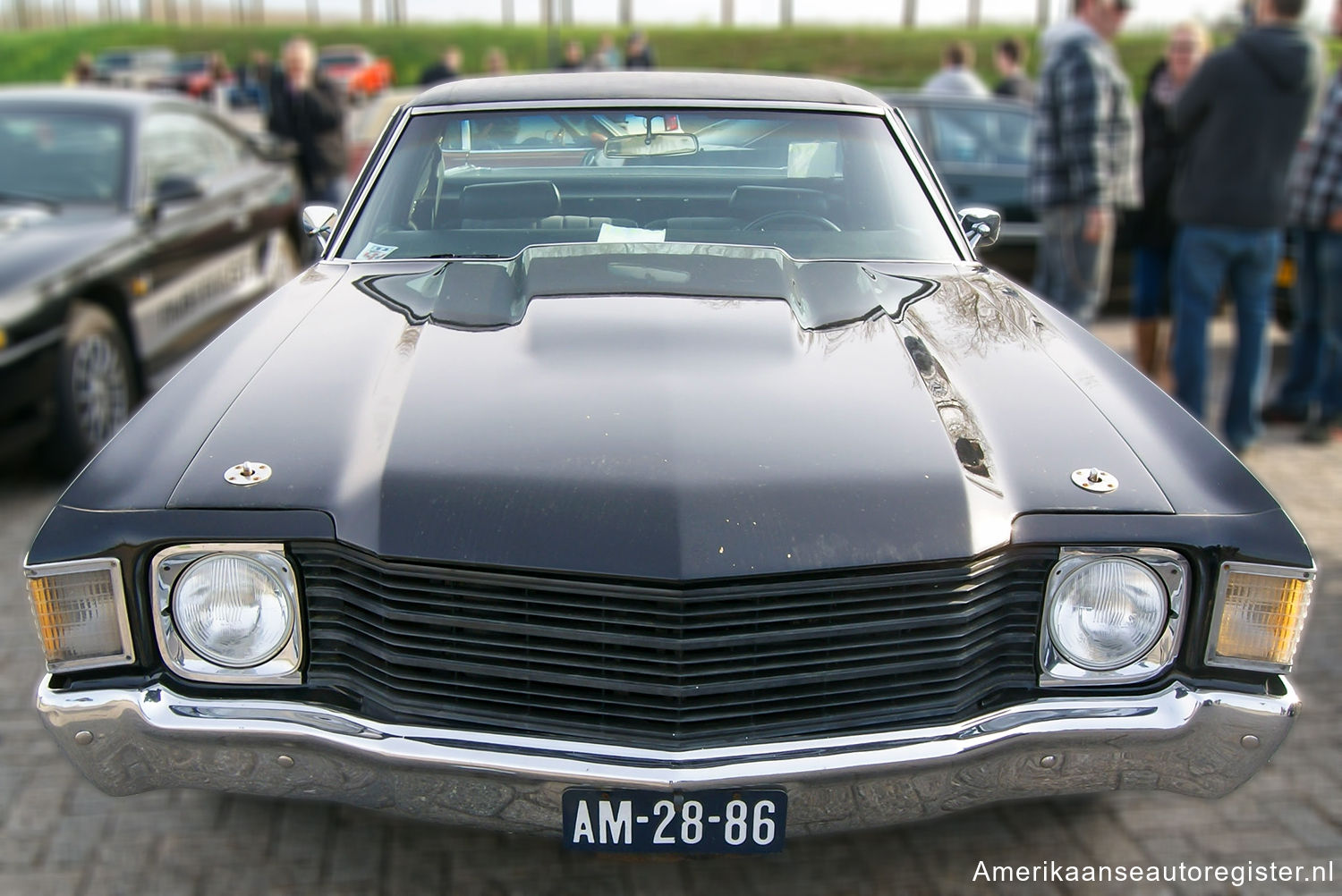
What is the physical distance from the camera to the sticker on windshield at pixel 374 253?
9.93ft

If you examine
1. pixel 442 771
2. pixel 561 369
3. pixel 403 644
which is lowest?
pixel 442 771

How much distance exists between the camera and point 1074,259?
5.46m

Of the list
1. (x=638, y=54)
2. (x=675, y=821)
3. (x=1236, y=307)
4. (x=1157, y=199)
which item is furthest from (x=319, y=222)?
(x=638, y=54)

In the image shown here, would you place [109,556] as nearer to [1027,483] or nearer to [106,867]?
[106,867]

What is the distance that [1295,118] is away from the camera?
4949 millimetres

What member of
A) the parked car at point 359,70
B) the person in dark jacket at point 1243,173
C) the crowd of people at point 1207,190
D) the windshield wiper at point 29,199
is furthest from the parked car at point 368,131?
the parked car at point 359,70

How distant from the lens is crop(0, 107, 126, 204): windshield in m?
5.22

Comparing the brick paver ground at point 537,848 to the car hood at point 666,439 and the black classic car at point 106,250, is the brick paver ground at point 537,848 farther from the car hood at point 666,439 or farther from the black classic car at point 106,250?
the black classic car at point 106,250

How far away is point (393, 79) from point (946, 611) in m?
40.9

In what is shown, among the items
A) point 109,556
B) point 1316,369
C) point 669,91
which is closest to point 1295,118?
point 1316,369

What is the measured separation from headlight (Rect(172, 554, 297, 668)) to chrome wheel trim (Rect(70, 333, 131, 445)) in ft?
9.85

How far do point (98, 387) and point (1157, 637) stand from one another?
4.25m

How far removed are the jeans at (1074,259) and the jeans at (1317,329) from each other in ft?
3.02

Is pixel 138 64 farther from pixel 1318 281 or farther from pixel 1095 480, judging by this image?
pixel 1095 480
